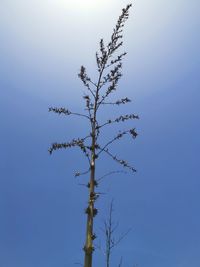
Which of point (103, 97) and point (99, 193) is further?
point (103, 97)

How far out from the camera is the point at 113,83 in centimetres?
995

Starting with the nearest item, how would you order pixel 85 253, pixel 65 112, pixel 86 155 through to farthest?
1. pixel 85 253
2. pixel 86 155
3. pixel 65 112

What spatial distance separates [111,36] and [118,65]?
0.81m

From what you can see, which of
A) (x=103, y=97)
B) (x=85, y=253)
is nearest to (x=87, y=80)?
(x=103, y=97)

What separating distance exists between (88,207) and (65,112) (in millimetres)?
2392

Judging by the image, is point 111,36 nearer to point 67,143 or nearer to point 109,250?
point 67,143

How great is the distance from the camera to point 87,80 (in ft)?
33.8

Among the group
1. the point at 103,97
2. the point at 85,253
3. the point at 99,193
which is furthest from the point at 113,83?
the point at 85,253

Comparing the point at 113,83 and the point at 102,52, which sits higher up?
the point at 102,52

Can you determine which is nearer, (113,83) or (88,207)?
(88,207)

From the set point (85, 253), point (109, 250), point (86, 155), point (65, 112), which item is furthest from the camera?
point (109, 250)
